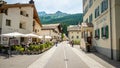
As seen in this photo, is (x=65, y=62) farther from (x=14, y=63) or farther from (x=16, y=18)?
(x=16, y=18)

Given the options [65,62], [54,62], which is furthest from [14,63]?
[65,62]

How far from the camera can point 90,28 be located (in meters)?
32.1

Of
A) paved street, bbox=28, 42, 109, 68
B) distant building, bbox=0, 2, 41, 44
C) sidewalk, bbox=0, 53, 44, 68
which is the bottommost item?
paved street, bbox=28, 42, 109, 68

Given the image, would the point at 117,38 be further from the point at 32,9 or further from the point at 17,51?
the point at 32,9

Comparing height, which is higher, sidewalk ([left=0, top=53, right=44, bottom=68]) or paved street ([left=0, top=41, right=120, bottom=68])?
sidewalk ([left=0, top=53, right=44, bottom=68])

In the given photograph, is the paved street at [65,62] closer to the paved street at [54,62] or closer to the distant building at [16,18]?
the paved street at [54,62]

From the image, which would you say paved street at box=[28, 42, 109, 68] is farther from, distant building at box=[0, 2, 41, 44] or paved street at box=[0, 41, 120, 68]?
distant building at box=[0, 2, 41, 44]

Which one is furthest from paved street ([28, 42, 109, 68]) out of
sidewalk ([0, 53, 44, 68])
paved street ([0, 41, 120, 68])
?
sidewalk ([0, 53, 44, 68])

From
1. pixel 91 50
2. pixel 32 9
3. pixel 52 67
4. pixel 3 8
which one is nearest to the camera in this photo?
pixel 52 67

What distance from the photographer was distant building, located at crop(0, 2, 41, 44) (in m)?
31.4

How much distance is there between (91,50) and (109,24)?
10.3 meters

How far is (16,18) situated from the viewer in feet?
117

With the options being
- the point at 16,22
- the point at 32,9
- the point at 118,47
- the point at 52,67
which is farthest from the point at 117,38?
the point at 32,9

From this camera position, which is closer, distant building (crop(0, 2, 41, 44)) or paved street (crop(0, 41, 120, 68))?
paved street (crop(0, 41, 120, 68))
